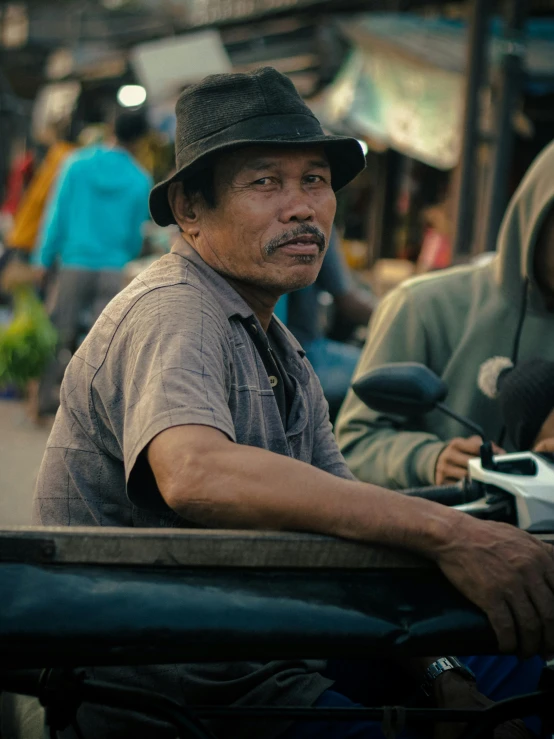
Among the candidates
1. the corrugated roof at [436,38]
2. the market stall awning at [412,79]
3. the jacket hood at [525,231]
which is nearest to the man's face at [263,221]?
the jacket hood at [525,231]

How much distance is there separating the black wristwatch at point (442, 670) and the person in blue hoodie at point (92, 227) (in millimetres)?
6519

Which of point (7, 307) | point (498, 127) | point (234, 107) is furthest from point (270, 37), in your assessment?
point (234, 107)

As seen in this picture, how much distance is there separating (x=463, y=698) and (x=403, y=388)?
2.30ft

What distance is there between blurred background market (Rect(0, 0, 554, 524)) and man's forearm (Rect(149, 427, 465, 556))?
2.74 metres

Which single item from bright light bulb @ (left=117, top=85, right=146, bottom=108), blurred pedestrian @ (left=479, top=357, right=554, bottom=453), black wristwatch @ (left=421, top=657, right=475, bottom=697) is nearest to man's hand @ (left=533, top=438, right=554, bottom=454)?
blurred pedestrian @ (left=479, top=357, right=554, bottom=453)

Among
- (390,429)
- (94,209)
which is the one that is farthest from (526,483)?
(94,209)

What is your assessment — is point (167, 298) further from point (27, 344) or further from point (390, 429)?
point (27, 344)

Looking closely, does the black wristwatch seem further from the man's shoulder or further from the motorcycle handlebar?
the man's shoulder

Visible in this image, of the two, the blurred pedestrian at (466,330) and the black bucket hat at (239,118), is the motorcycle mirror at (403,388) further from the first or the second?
the blurred pedestrian at (466,330)

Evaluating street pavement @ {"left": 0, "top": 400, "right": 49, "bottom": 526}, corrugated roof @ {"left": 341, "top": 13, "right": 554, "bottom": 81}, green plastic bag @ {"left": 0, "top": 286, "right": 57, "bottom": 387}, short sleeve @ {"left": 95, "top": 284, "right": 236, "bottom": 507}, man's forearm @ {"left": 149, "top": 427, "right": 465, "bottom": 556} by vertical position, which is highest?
corrugated roof @ {"left": 341, "top": 13, "right": 554, "bottom": 81}

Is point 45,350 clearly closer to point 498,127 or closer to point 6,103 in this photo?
point 498,127

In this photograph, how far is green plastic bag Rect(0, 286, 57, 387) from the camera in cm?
816

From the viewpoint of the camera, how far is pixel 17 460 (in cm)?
768

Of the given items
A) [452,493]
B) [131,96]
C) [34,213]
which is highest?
[131,96]
